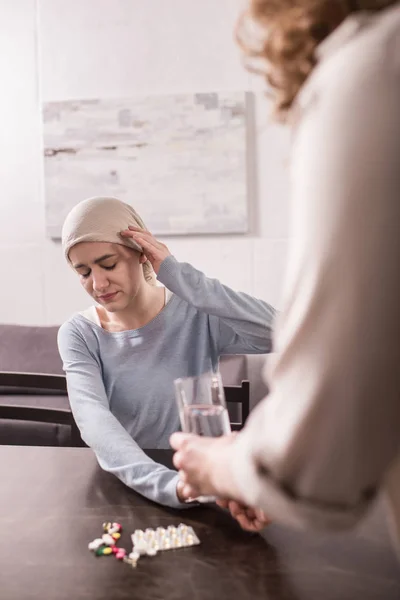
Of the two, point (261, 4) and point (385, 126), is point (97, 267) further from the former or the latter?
point (385, 126)

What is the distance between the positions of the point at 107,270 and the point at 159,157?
77.4 inches

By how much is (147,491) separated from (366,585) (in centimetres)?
46

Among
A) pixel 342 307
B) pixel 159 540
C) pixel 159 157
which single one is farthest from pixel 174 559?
pixel 159 157

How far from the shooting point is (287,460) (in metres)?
0.55

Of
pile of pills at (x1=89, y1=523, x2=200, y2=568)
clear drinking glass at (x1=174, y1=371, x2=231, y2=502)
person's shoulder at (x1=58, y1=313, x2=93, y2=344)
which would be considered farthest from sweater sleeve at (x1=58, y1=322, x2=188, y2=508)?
clear drinking glass at (x1=174, y1=371, x2=231, y2=502)

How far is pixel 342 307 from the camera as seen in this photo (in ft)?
1.66

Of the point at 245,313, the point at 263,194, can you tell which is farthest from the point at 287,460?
the point at 263,194

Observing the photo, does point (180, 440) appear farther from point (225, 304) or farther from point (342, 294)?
point (225, 304)

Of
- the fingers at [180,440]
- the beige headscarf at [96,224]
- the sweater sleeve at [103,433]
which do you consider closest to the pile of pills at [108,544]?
the sweater sleeve at [103,433]

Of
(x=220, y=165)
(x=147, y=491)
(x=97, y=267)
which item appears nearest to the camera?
(x=147, y=491)

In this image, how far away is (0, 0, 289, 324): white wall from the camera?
11.4ft

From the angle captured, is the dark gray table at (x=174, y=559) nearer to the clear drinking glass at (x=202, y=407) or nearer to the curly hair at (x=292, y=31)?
the clear drinking glass at (x=202, y=407)

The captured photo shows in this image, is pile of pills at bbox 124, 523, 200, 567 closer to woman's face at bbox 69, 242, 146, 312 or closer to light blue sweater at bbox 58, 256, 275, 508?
light blue sweater at bbox 58, 256, 275, 508

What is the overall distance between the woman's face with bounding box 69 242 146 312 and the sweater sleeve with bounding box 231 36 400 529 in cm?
120
